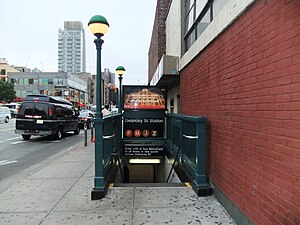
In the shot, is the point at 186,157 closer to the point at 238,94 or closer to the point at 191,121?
the point at 191,121

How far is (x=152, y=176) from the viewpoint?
474 inches

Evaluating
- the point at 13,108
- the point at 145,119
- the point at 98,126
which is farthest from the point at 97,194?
the point at 13,108

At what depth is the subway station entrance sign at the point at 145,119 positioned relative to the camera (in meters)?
9.09

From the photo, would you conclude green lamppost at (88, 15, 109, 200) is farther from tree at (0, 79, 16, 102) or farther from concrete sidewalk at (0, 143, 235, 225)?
tree at (0, 79, 16, 102)

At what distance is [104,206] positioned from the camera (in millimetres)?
4109

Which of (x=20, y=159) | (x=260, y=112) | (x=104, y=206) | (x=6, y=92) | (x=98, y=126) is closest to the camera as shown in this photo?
(x=260, y=112)

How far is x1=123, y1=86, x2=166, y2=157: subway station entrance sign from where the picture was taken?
9.09 m

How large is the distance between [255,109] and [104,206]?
273 cm

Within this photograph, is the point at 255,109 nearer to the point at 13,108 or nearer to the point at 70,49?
the point at 13,108

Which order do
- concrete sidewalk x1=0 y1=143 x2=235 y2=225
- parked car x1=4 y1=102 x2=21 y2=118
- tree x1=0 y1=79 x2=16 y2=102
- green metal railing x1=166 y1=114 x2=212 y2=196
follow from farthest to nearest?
tree x1=0 y1=79 x2=16 y2=102, parked car x1=4 y1=102 x2=21 y2=118, green metal railing x1=166 y1=114 x2=212 y2=196, concrete sidewalk x1=0 y1=143 x2=235 y2=225

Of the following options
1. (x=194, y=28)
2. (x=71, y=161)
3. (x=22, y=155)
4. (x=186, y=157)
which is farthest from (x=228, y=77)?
(x=22, y=155)

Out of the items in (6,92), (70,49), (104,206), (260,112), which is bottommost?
(104,206)

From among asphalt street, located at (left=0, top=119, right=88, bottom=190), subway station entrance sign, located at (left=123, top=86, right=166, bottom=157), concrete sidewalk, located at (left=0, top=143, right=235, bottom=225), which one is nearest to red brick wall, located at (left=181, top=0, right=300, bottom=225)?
concrete sidewalk, located at (left=0, top=143, right=235, bottom=225)

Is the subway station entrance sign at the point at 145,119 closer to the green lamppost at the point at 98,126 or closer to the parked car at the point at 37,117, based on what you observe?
the green lamppost at the point at 98,126
